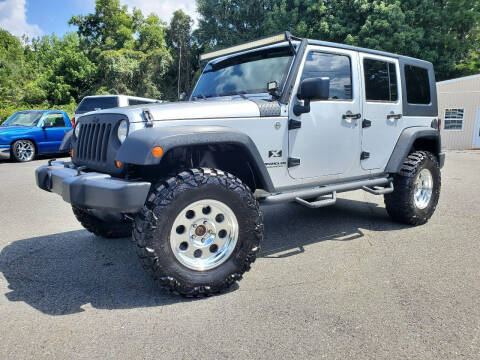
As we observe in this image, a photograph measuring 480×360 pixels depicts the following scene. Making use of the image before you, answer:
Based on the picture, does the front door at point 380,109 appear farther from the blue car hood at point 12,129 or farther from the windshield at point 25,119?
the windshield at point 25,119

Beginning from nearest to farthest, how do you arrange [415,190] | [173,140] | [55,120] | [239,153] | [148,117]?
[173,140]
[148,117]
[239,153]
[415,190]
[55,120]

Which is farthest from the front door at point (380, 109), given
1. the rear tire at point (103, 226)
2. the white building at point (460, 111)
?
the white building at point (460, 111)

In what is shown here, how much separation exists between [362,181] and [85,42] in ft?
147

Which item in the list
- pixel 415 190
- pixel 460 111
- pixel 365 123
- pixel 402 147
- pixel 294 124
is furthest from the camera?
pixel 460 111

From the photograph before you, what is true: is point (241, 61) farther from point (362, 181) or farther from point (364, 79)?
point (362, 181)

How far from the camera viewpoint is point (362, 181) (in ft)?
14.4

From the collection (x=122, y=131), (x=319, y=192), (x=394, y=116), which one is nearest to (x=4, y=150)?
(x=122, y=131)

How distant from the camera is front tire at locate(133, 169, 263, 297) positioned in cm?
282

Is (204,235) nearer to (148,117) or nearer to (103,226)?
(148,117)

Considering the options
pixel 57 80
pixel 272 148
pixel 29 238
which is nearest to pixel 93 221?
pixel 29 238

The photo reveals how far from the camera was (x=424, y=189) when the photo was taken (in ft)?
17.2

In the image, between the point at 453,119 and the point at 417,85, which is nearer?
the point at 417,85

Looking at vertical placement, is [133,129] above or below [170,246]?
above

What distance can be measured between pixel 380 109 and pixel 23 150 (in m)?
11.4
